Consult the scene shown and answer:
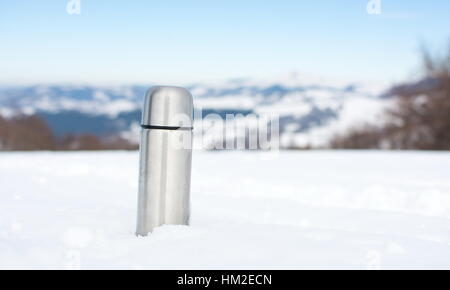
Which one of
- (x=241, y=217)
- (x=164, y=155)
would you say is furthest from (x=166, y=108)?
(x=241, y=217)

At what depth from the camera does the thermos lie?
2.19m

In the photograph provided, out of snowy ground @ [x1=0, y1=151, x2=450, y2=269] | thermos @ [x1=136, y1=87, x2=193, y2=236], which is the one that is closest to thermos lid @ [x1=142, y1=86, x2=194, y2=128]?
thermos @ [x1=136, y1=87, x2=193, y2=236]

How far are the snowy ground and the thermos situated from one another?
3.9 inches

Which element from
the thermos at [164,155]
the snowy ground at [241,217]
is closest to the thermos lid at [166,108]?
the thermos at [164,155]

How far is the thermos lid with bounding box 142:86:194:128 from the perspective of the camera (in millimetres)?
2180

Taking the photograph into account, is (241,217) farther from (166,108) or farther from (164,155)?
(166,108)

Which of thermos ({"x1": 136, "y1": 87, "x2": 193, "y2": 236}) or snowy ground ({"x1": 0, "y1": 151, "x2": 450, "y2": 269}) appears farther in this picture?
thermos ({"x1": 136, "y1": 87, "x2": 193, "y2": 236})

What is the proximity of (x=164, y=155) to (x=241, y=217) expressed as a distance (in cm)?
111

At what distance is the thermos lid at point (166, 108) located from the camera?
2.18 metres

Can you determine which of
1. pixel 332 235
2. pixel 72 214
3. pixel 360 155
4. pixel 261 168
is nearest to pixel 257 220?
pixel 332 235

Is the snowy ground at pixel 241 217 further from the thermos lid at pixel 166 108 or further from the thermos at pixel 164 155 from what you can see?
the thermos lid at pixel 166 108

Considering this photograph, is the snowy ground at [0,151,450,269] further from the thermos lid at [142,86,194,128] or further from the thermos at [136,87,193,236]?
the thermos lid at [142,86,194,128]
